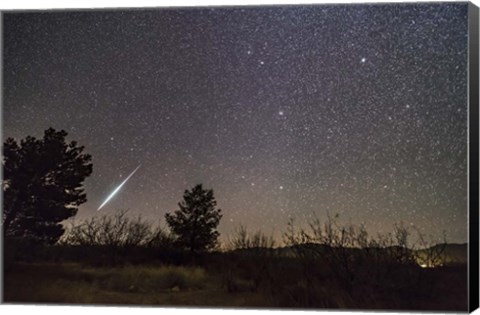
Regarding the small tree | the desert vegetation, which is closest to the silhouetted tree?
the desert vegetation

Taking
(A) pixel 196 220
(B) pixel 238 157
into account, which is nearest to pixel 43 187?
(A) pixel 196 220

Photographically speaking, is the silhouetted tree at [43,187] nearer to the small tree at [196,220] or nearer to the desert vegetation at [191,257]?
the desert vegetation at [191,257]

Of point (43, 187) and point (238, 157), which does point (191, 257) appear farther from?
point (43, 187)

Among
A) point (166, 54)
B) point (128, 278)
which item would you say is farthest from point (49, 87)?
point (128, 278)

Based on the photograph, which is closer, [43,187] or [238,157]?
[238,157]

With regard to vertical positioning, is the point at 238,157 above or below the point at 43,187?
above

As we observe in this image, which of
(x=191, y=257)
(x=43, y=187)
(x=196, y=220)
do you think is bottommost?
(x=191, y=257)
